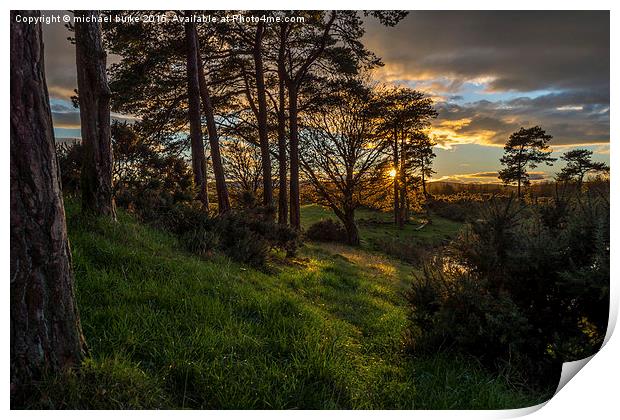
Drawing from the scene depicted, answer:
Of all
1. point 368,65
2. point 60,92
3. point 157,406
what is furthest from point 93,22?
point 368,65

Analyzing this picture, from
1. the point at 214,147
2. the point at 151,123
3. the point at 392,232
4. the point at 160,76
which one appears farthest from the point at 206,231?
the point at 392,232

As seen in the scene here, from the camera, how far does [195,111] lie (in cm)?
902

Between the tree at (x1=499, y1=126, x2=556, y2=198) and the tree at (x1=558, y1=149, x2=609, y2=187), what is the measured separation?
0.58 ft

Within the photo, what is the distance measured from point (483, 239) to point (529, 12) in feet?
6.60

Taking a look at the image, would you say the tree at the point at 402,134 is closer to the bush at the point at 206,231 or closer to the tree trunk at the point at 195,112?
the tree trunk at the point at 195,112

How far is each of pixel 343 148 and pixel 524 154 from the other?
12020 millimetres

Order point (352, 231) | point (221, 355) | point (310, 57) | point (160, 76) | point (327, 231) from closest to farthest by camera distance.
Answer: point (221, 355), point (160, 76), point (310, 57), point (352, 231), point (327, 231)

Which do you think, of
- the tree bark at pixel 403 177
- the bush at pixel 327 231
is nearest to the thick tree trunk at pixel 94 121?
the tree bark at pixel 403 177

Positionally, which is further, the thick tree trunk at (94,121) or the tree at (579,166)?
the thick tree trunk at (94,121)

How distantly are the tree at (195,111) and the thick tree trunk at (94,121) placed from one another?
Answer: 3044 mm

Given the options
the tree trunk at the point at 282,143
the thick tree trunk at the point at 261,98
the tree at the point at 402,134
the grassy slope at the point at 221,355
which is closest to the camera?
the grassy slope at the point at 221,355

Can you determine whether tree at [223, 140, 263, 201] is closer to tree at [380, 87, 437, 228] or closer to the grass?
the grass

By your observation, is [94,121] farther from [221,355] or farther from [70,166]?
[221,355]

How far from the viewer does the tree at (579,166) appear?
3.87 metres
